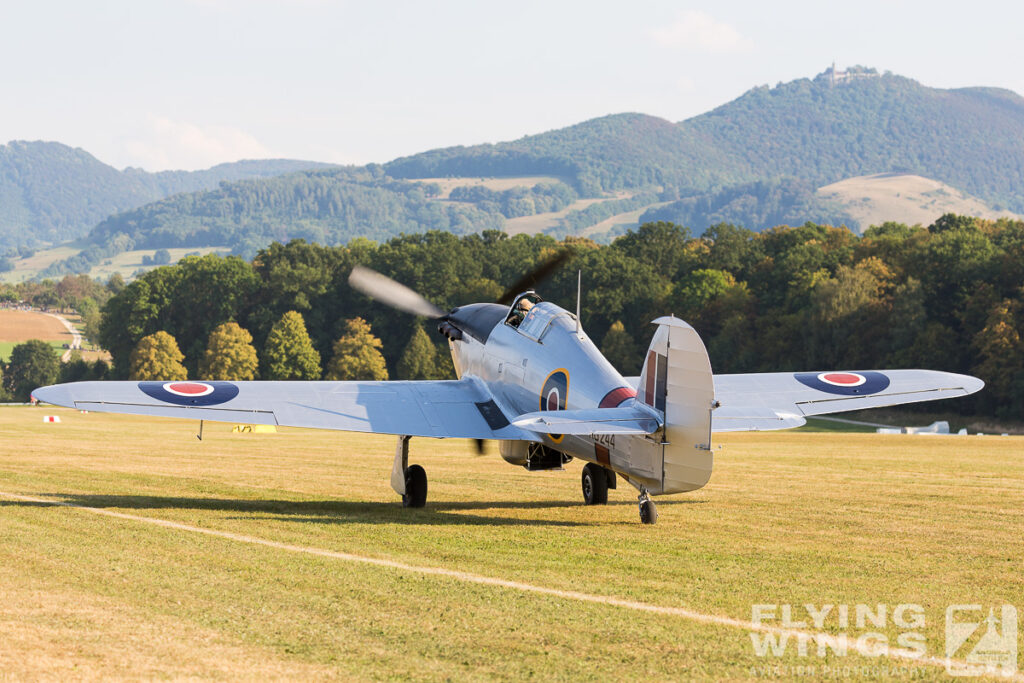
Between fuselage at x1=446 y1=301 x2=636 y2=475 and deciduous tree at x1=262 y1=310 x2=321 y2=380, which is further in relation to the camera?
deciduous tree at x1=262 y1=310 x2=321 y2=380

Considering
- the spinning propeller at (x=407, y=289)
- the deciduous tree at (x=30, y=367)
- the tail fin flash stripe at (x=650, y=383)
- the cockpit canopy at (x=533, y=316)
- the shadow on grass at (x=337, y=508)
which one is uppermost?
the spinning propeller at (x=407, y=289)

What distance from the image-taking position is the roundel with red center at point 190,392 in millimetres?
14117

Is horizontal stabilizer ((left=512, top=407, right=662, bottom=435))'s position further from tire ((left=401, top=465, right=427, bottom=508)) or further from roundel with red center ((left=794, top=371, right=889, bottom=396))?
roundel with red center ((left=794, top=371, right=889, bottom=396))

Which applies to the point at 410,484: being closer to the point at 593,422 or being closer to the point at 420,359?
the point at 593,422

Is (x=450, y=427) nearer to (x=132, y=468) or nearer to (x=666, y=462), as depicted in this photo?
(x=666, y=462)

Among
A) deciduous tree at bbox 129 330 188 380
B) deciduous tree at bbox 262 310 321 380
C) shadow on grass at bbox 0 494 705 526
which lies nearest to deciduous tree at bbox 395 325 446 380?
deciduous tree at bbox 262 310 321 380

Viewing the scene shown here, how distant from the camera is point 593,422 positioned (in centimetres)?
1181

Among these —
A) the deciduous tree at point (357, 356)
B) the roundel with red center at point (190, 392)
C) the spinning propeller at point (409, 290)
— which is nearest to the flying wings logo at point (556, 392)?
the spinning propeller at point (409, 290)

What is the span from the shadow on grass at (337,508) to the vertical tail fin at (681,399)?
6.98ft

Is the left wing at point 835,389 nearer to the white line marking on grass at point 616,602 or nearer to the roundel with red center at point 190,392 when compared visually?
the roundel with red center at point 190,392

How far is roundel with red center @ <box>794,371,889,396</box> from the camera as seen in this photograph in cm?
1642

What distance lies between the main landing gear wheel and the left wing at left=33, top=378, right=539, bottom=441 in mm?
1494

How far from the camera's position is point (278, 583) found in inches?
366

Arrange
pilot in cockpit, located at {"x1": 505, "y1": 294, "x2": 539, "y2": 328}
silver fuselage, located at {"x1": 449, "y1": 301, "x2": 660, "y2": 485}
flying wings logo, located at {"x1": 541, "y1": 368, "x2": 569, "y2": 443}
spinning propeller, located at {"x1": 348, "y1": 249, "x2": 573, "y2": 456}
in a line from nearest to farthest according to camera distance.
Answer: silver fuselage, located at {"x1": 449, "y1": 301, "x2": 660, "y2": 485}, flying wings logo, located at {"x1": 541, "y1": 368, "x2": 569, "y2": 443}, pilot in cockpit, located at {"x1": 505, "y1": 294, "x2": 539, "y2": 328}, spinning propeller, located at {"x1": 348, "y1": 249, "x2": 573, "y2": 456}
